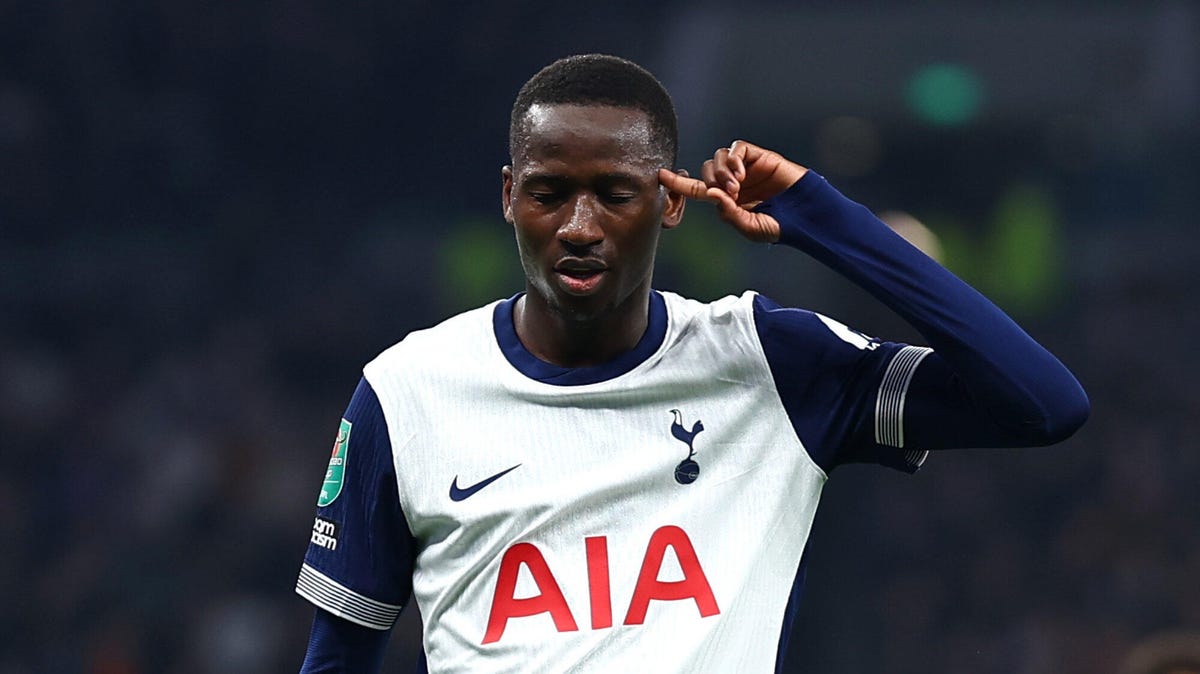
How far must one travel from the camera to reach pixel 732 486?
225 centimetres

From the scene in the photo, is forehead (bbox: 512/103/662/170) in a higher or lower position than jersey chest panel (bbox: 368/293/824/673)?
higher

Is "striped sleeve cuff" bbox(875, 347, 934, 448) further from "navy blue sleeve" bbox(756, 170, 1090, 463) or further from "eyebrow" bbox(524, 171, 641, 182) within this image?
"eyebrow" bbox(524, 171, 641, 182)

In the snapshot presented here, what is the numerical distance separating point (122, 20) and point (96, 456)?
197cm

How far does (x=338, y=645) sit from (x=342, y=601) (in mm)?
77

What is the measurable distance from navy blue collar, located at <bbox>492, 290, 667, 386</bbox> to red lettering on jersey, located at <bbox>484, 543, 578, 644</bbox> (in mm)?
238

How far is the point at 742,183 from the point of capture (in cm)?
221

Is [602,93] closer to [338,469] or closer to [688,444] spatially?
[688,444]

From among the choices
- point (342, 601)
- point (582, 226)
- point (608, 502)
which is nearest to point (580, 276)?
point (582, 226)

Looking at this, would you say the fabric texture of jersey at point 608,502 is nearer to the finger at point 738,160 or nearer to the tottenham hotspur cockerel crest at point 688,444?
the tottenham hotspur cockerel crest at point 688,444

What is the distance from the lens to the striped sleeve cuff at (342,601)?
2326 millimetres

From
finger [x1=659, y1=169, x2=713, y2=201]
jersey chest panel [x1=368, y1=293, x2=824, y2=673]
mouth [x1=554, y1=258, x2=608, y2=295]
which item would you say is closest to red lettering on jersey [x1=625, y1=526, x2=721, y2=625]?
jersey chest panel [x1=368, y1=293, x2=824, y2=673]

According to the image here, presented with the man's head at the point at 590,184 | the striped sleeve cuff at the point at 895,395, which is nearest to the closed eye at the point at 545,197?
the man's head at the point at 590,184

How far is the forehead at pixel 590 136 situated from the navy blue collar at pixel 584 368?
0.81ft

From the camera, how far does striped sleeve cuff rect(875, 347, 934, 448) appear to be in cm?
223
